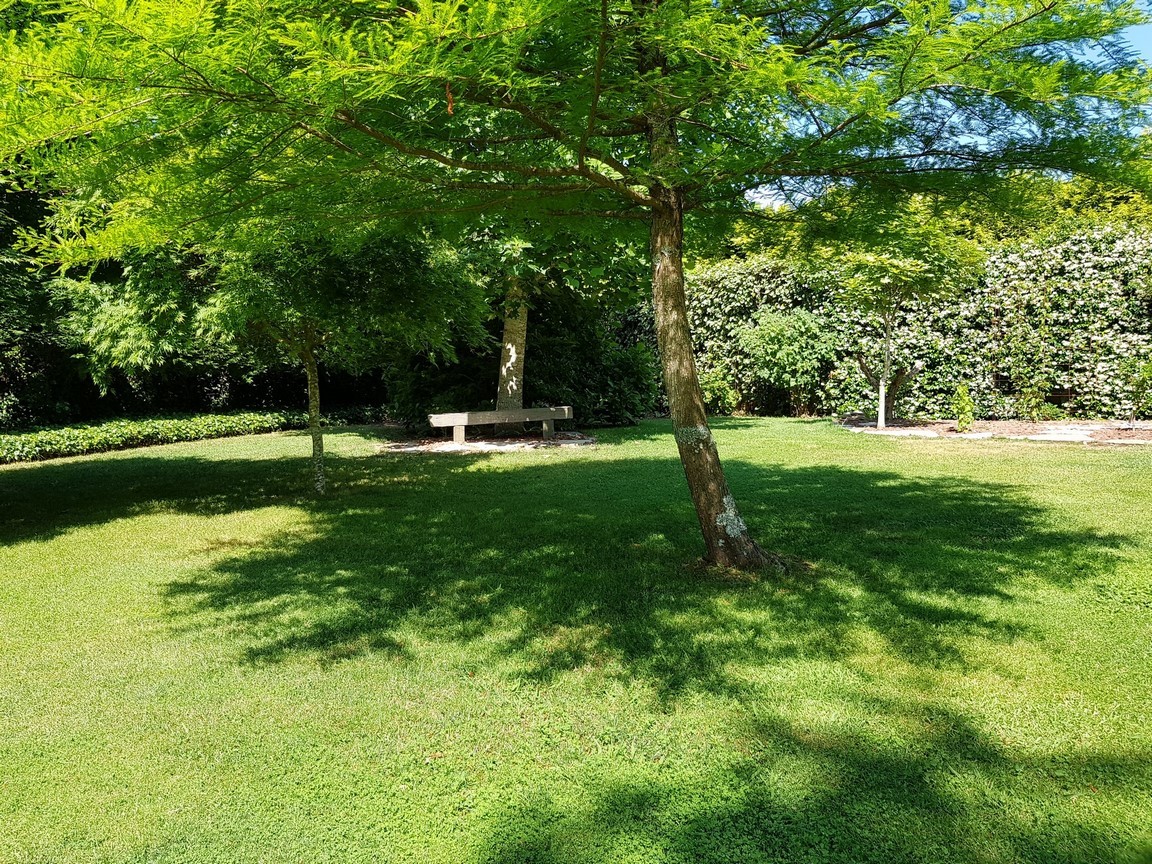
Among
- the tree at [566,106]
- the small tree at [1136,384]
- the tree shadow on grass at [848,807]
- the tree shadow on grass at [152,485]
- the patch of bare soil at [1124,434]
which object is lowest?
the tree shadow on grass at [848,807]

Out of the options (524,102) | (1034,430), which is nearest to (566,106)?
(524,102)

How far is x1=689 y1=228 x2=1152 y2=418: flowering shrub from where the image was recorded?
11945 millimetres

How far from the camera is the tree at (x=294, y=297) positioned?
766 cm

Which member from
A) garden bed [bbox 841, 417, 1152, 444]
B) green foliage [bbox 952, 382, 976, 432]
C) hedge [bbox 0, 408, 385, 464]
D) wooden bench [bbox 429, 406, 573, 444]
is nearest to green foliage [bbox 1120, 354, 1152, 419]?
garden bed [bbox 841, 417, 1152, 444]

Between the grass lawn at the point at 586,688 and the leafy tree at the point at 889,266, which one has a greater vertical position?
the leafy tree at the point at 889,266

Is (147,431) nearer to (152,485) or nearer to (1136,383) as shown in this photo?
(152,485)

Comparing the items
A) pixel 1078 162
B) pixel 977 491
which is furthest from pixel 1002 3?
pixel 977 491

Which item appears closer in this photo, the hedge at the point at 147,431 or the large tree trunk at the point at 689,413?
the large tree trunk at the point at 689,413

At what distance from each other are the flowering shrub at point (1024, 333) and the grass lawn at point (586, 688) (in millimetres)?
5784

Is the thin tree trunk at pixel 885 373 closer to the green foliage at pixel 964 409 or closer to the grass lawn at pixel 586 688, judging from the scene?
the green foliage at pixel 964 409

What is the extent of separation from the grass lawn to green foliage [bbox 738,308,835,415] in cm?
830

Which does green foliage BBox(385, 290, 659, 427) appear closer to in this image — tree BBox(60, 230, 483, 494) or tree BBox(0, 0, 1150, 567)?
tree BBox(60, 230, 483, 494)

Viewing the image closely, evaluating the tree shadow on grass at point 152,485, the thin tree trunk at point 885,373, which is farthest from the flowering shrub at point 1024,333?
the tree shadow on grass at point 152,485

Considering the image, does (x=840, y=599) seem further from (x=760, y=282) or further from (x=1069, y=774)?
(x=760, y=282)
